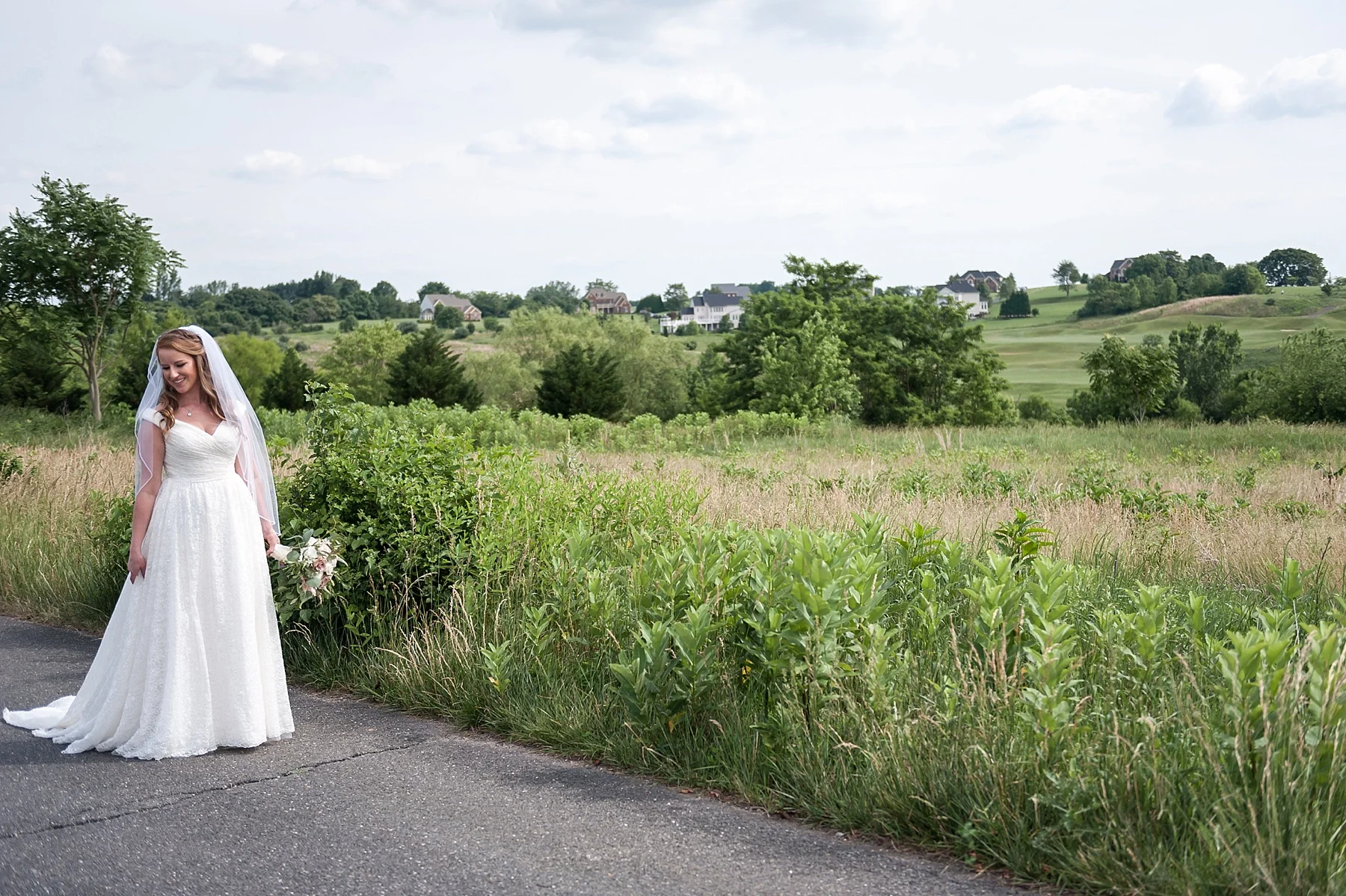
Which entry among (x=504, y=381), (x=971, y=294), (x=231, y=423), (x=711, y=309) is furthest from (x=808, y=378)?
(x=971, y=294)

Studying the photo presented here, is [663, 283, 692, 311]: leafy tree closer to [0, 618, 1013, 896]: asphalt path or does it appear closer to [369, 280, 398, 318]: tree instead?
[369, 280, 398, 318]: tree

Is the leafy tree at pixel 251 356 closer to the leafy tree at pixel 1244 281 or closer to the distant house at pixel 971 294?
the distant house at pixel 971 294

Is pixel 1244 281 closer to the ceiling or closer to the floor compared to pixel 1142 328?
closer to the ceiling

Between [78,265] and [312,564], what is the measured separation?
86.8ft

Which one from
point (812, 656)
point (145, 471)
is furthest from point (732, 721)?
point (145, 471)

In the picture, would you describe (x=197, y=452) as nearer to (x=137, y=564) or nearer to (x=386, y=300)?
(x=137, y=564)

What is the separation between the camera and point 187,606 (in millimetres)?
5559

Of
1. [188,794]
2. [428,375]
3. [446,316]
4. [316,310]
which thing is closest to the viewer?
[188,794]

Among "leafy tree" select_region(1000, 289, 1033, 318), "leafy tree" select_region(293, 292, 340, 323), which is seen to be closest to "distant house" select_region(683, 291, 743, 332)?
"leafy tree" select_region(1000, 289, 1033, 318)

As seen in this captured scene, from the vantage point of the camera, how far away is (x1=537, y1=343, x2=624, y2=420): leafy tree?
5206 cm

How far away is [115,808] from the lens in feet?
15.2

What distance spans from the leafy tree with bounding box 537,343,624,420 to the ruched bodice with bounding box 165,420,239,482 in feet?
150

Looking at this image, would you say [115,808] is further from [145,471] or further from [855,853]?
[855,853]

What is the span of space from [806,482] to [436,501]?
8.58 m
